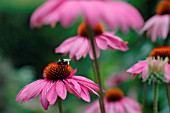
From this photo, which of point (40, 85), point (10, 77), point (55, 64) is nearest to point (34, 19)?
point (40, 85)

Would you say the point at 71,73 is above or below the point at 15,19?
above

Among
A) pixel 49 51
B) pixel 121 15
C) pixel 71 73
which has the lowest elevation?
pixel 49 51

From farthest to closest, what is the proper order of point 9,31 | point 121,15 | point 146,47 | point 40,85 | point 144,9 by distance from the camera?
1. point 9,31
2. point 144,9
3. point 146,47
4. point 40,85
5. point 121,15

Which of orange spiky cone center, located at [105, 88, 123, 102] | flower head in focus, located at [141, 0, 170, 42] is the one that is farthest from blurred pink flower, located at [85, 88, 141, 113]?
flower head in focus, located at [141, 0, 170, 42]

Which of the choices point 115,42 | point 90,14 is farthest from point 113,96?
point 90,14

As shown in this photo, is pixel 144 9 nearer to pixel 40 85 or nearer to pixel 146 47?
pixel 146 47

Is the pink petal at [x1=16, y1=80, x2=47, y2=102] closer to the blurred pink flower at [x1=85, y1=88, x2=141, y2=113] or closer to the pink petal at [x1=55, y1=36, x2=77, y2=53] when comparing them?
the pink petal at [x1=55, y1=36, x2=77, y2=53]
